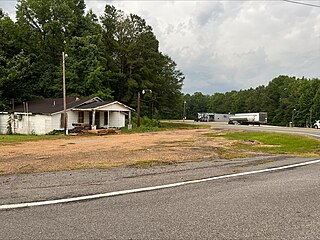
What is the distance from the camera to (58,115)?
32688mm

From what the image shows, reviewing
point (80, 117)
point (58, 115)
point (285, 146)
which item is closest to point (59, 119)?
point (58, 115)

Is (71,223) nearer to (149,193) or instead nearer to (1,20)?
(149,193)

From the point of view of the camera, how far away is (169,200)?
18.6 ft

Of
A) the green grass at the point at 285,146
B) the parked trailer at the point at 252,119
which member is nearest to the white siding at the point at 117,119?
the green grass at the point at 285,146

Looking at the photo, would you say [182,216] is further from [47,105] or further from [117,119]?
[117,119]

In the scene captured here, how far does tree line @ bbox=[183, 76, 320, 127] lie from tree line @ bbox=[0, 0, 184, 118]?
5248 cm

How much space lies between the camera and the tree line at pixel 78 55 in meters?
40.5

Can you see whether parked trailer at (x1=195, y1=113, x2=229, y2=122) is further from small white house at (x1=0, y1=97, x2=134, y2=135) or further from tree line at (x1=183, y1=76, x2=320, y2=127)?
small white house at (x1=0, y1=97, x2=134, y2=135)

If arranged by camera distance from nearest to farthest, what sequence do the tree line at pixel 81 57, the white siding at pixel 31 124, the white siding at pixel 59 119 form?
the white siding at pixel 31 124 < the white siding at pixel 59 119 < the tree line at pixel 81 57

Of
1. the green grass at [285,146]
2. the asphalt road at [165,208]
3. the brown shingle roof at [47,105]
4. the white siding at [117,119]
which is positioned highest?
the brown shingle roof at [47,105]

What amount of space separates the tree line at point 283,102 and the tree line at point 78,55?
52.5m

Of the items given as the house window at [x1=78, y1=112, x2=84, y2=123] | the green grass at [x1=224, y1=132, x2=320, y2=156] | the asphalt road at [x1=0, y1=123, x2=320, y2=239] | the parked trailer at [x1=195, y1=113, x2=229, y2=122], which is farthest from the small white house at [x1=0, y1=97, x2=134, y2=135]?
the parked trailer at [x1=195, y1=113, x2=229, y2=122]

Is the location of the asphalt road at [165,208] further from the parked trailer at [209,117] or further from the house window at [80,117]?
the parked trailer at [209,117]

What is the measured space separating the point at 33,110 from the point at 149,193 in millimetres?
31553
